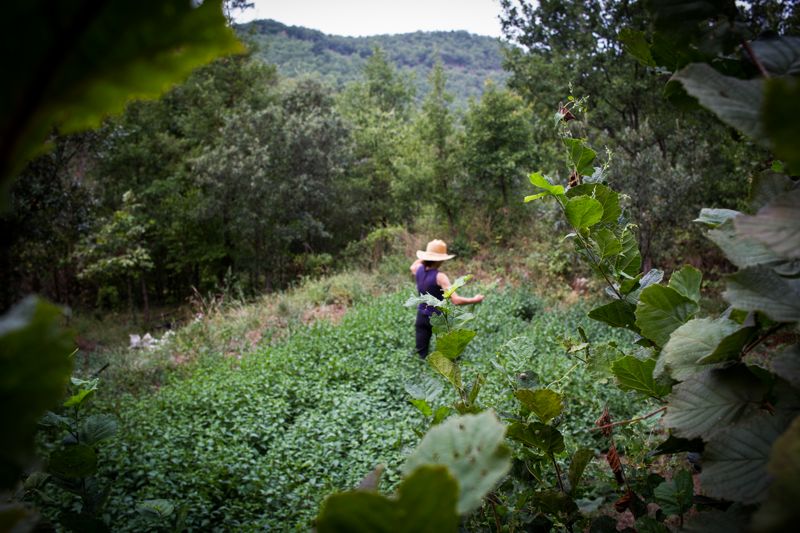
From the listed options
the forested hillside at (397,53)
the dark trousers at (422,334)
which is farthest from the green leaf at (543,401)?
the forested hillside at (397,53)

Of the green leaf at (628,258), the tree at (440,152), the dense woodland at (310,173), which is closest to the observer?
the green leaf at (628,258)

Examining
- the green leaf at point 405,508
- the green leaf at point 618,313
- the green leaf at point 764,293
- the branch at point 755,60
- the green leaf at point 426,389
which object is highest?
the branch at point 755,60

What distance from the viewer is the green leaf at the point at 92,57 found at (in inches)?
8.8

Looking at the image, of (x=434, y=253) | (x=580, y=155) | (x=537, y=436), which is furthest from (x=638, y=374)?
(x=434, y=253)

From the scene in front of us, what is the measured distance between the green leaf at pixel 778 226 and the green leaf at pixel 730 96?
63mm

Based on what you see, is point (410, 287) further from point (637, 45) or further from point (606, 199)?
point (637, 45)

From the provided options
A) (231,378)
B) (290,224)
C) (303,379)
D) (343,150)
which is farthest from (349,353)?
(343,150)

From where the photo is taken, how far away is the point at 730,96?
0.43m

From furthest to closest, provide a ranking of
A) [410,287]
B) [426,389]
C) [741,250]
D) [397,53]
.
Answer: [397,53], [410,287], [426,389], [741,250]

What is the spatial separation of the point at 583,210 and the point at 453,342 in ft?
1.25

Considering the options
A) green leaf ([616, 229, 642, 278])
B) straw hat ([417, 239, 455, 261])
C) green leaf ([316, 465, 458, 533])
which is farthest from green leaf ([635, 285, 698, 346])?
straw hat ([417, 239, 455, 261])

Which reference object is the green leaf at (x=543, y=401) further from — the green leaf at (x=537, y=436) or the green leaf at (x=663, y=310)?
the green leaf at (x=663, y=310)

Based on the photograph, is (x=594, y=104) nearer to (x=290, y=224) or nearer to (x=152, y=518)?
(x=290, y=224)

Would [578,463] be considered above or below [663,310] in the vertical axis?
below
